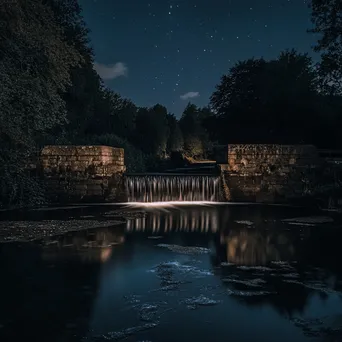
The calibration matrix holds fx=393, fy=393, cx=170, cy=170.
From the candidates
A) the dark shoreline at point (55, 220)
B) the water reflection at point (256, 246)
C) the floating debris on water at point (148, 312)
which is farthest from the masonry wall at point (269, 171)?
the floating debris on water at point (148, 312)

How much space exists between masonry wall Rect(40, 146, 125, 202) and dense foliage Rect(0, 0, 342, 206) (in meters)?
1.01

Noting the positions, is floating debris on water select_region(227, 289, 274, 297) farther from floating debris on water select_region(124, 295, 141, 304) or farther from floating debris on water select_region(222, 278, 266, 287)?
floating debris on water select_region(124, 295, 141, 304)

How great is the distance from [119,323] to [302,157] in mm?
14382

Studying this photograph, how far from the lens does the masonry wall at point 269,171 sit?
54.7ft

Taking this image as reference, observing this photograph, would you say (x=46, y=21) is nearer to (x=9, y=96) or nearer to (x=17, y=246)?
(x=9, y=96)

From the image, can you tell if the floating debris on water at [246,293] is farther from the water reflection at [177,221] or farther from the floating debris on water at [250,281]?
the water reflection at [177,221]

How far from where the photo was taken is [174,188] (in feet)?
55.7

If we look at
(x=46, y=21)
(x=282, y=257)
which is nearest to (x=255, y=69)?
(x=46, y=21)

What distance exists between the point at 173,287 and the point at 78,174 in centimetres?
1231

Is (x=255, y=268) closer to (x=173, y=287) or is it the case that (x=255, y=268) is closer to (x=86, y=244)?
(x=173, y=287)

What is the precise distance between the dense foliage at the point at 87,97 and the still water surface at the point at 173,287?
3.58 m

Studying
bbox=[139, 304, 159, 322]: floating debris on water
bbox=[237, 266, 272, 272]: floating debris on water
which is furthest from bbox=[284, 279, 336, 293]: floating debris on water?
bbox=[139, 304, 159, 322]: floating debris on water

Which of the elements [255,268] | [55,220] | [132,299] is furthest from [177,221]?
[132,299]

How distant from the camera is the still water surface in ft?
12.3
